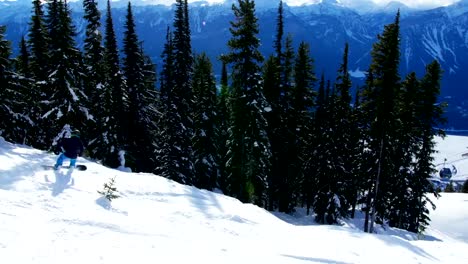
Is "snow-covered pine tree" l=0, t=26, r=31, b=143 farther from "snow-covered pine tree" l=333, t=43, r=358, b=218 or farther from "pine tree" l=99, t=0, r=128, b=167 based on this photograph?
"snow-covered pine tree" l=333, t=43, r=358, b=218

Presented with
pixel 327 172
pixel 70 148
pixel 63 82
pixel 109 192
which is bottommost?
pixel 327 172

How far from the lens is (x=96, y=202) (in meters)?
12.3

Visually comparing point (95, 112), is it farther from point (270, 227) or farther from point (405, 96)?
point (405, 96)

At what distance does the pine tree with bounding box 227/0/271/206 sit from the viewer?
28094 mm

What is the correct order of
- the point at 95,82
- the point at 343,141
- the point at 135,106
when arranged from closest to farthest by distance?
the point at 95,82 → the point at 135,106 → the point at 343,141

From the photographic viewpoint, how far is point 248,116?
29.5 m

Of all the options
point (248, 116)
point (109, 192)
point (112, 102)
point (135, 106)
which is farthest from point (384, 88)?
point (109, 192)

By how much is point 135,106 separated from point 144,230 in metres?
26.5

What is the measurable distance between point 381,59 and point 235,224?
19.7m

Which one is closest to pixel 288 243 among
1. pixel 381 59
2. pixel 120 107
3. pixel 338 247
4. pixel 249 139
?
pixel 338 247

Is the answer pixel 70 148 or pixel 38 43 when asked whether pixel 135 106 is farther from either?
pixel 70 148

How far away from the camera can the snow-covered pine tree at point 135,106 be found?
117 feet

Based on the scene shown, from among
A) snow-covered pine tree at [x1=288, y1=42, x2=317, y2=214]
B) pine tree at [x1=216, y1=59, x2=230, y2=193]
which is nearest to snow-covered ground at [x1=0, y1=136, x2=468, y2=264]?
snow-covered pine tree at [x1=288, y1=42, x2=317, y2=214]

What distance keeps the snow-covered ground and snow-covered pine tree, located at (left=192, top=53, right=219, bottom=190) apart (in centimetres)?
2200
